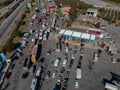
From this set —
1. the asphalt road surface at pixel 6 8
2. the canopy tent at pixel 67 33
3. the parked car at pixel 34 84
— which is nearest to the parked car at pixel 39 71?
the parked car at pixel 34 84

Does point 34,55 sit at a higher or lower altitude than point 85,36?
higher

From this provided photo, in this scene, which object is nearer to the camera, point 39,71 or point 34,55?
point 39,71

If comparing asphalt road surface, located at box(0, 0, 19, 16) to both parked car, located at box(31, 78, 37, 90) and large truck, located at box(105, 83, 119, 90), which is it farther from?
large truck, located at box(105, 83, 119, 90)

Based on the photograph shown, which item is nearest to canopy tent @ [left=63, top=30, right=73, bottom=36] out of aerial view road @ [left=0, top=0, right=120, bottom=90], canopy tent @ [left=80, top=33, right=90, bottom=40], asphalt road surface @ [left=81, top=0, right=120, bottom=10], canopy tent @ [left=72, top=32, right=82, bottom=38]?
aerial view road @ [left=0, top=0, right=120, bottom=90]

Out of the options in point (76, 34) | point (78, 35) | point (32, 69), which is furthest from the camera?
point (76, 34)

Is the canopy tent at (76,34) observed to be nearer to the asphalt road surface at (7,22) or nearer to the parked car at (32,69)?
the parked car at (32,69)

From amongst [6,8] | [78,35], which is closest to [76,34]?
[78,35]

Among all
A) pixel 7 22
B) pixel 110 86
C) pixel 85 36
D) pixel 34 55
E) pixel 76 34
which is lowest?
pixel 110 86

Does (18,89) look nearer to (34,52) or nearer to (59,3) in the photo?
(34,52)

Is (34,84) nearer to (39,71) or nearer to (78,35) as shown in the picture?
(39,71)

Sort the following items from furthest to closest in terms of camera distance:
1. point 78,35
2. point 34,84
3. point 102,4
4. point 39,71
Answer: point 102,4
point 78,35
point 39,71
point 34,84
